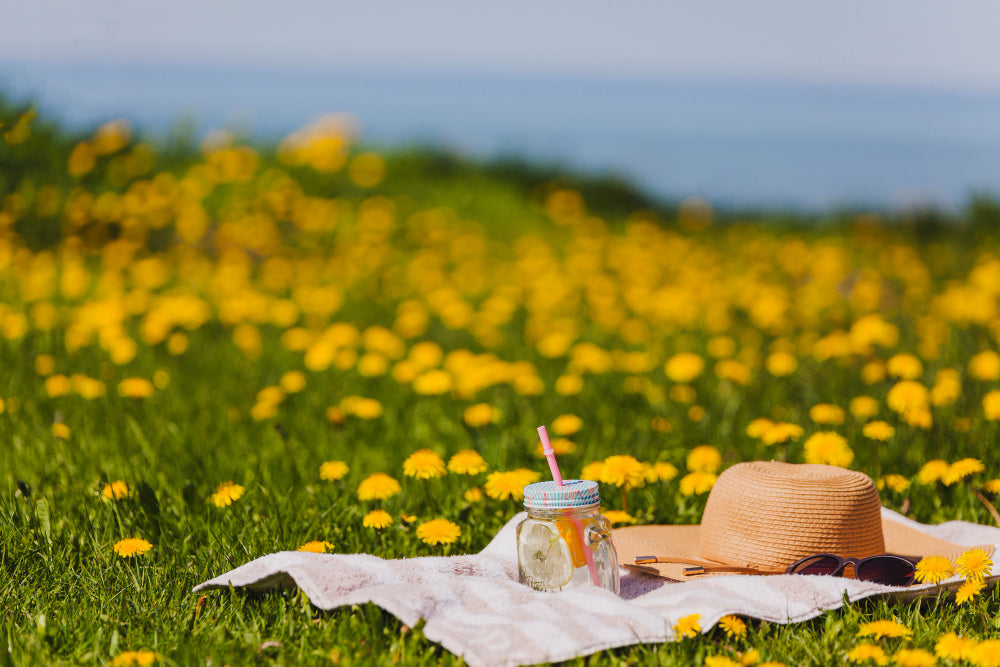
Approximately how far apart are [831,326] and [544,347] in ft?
5.45

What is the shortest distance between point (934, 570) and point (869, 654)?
30 centimetres

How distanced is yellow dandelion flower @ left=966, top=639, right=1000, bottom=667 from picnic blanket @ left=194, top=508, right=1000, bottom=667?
0.93 ft

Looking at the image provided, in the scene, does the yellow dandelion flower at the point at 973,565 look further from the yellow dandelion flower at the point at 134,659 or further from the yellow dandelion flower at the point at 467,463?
the yellow dandelion flower at the point at 134,659

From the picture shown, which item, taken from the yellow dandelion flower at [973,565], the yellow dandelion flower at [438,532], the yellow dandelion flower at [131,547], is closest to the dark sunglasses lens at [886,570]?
the yellow dandelion flower at [973,565]

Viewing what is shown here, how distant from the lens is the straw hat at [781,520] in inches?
85.0

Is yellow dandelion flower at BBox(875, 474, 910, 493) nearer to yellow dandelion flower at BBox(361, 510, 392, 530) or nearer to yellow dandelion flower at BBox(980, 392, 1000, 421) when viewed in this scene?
yellow dandelion flower at BBox(980, 392, 1000, 421)

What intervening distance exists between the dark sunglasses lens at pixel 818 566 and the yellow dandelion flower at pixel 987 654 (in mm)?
383

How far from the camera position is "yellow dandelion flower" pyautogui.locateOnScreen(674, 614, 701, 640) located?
1.88m

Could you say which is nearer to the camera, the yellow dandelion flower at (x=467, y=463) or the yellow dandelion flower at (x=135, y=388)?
the yellow dandelion flower at (x=467, y=463)

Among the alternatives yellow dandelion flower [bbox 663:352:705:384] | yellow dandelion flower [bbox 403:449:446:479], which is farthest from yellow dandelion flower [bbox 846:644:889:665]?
yellow dandelion flower [bbox 663:352:705:384]

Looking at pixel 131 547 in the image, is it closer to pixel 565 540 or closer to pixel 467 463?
pixel 467 463

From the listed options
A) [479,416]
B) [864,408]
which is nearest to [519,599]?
[479,416]

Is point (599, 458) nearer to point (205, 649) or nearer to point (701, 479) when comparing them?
point (701, 479)

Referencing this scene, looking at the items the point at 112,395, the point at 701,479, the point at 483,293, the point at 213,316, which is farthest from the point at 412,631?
the point at 483,293
